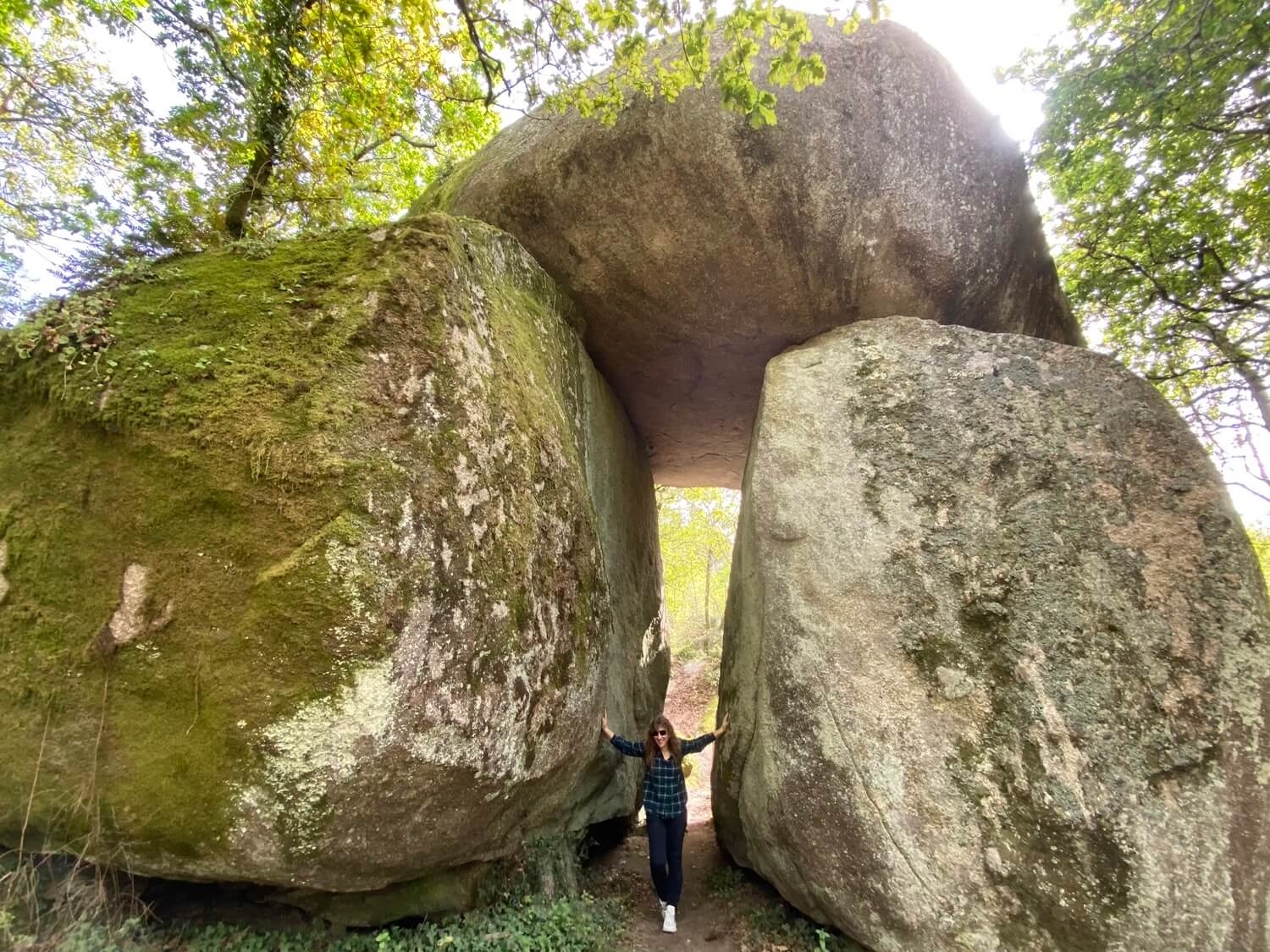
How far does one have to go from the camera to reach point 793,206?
16.7 feet

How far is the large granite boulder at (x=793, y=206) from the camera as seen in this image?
4949mm

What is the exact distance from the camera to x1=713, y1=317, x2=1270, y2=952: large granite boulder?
10.9ft

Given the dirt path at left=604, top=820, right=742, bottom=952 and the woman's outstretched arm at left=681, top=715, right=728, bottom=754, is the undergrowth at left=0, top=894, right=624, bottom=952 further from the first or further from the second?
the woman's outstretched arm at left=681, top=715, right=728, bottom=754

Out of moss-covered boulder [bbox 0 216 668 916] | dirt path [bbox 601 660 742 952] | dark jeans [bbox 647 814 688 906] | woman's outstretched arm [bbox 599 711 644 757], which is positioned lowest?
dirt path [bbox 601 660 742 952]

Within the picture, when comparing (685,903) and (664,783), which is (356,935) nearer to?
(664,783)

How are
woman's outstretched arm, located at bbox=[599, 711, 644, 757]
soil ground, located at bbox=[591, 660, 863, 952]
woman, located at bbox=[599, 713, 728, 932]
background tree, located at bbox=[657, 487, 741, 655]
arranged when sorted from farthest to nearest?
1. background tree, located at bbox=[657, 487, 741, 655]
2. woman's outstretched arm, located at bbox=[599, 711, 644, 757]
3. woman, located at bbox=[599, 713, 728, 932]
4. soil ground, located at bbox=[591, 660, 863, 952]

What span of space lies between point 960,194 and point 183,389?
5889mm

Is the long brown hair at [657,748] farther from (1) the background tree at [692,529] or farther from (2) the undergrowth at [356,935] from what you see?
(1) the background tree at [692,529]

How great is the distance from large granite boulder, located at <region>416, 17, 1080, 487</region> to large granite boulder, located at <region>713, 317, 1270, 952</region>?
0.97 meters

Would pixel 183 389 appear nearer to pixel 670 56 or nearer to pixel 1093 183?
pixel 670 56

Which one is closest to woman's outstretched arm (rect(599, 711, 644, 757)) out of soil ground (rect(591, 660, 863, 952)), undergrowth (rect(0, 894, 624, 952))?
undergrowth (rect(0, 894, 624, 952))

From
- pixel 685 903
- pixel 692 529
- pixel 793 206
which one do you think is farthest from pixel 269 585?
pixel 692 529

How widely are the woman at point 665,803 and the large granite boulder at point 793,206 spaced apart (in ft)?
12.7

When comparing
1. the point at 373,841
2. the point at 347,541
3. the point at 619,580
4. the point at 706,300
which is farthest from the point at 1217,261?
the point at 373,841
